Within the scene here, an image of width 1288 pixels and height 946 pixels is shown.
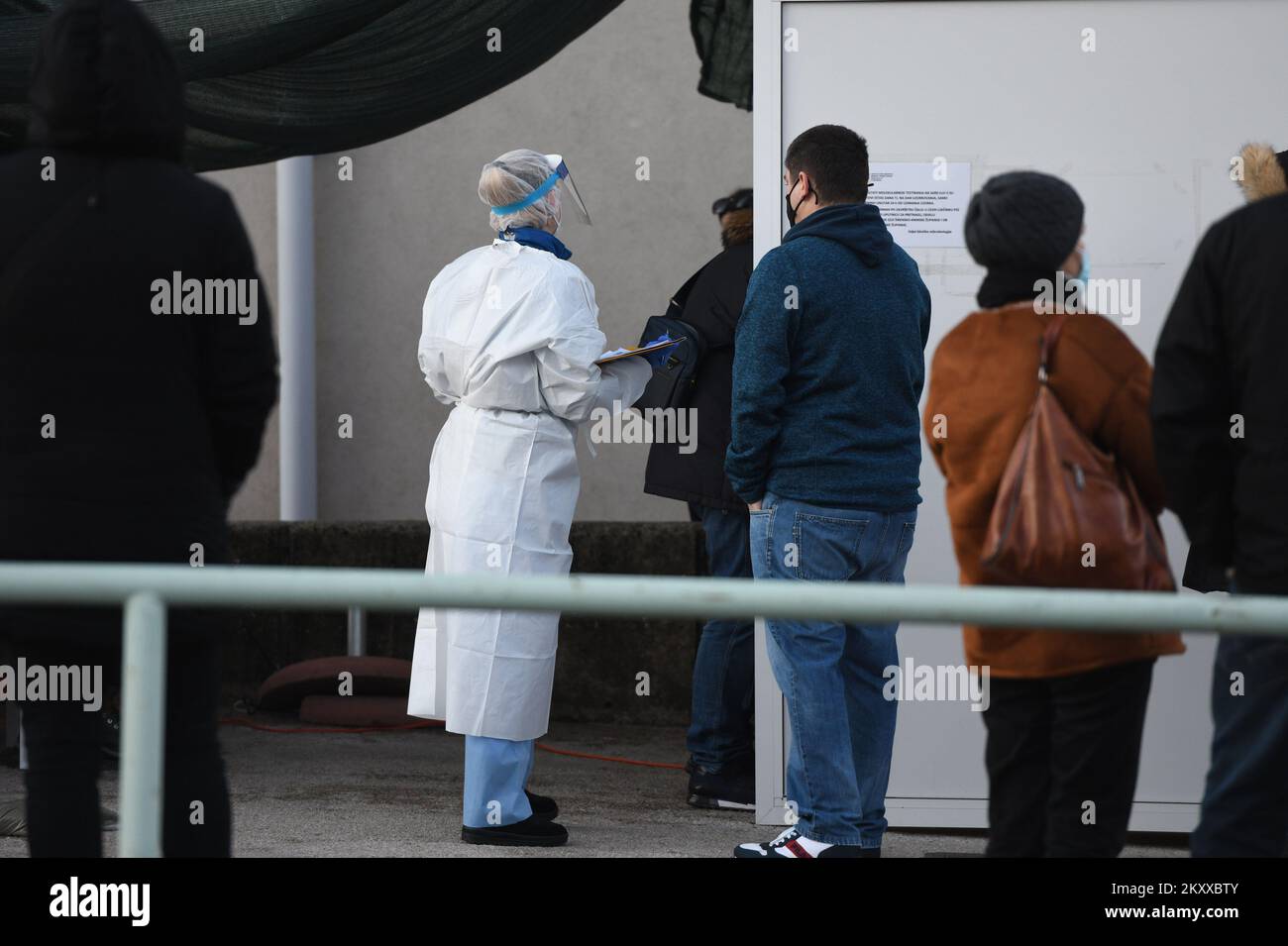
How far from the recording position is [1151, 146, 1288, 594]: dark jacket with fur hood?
105 inches

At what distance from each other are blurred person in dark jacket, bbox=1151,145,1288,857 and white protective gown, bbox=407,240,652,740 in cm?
191

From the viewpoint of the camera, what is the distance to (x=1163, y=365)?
2699 mm

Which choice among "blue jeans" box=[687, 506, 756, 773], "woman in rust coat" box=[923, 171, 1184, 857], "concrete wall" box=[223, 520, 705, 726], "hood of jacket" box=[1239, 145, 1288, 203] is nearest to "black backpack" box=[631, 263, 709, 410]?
"blue jeans" box=[687, 506, 756, 773]

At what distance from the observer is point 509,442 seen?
439cm

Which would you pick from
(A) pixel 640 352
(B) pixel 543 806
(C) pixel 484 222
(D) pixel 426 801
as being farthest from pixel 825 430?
(C) pixel 484 222

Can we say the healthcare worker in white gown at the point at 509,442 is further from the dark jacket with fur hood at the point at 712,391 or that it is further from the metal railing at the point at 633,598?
the metal railing at the point at 633,598

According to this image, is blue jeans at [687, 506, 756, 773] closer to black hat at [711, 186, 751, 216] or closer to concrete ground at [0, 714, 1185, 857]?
concrete ground at [0, 714, 1185, 857]

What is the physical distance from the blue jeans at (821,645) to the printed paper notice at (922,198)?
1.04 meters

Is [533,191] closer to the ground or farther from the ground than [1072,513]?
farther from the ground

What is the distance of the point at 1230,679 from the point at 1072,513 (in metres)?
0.44

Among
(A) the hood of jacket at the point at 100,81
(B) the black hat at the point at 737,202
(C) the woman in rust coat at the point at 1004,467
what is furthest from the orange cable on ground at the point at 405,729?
(A) the hood of jacket at the point at 100,81

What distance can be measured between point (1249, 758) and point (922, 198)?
2.29 m
